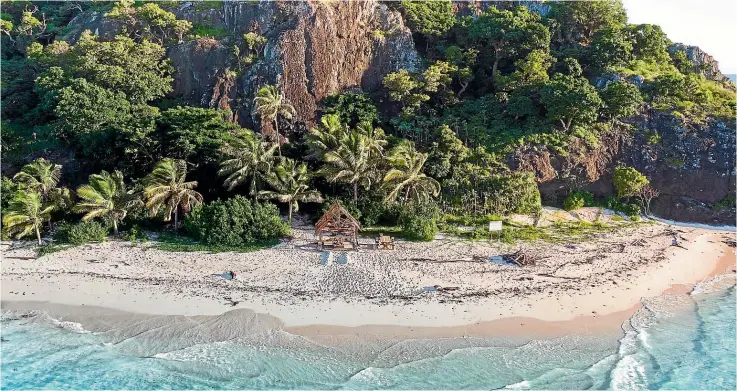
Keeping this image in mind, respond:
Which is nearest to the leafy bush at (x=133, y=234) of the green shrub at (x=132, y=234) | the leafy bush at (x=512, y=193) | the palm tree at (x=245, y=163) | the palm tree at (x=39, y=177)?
the green shrub at (x=132, y=234)

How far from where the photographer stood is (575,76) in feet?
125

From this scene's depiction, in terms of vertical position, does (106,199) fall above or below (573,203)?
below

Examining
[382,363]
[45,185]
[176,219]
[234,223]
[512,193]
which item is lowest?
[382,363]

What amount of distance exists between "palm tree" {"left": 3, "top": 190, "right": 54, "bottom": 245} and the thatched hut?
1614cm

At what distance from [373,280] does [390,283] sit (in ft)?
2.84

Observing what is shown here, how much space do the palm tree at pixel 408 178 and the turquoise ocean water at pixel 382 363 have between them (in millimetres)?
11589

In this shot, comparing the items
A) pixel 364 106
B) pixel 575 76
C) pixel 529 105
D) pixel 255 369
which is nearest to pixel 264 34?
pixel 364 106

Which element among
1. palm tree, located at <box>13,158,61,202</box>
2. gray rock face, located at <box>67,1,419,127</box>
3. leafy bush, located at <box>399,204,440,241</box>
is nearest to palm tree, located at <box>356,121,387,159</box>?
leafy bush, located at <box>399,204,440,241</box>

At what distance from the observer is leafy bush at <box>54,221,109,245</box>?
1071 inches

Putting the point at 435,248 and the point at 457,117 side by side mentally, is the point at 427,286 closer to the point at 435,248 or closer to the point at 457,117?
the point at 435,248

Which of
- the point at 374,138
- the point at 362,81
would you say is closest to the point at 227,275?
the point at 374,138

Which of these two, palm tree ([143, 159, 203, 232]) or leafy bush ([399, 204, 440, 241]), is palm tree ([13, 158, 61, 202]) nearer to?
palm tree ([143, 159, 203, 232])

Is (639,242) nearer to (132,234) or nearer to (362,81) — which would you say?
(362,81)

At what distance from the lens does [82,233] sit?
27.3 m
